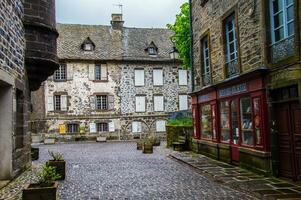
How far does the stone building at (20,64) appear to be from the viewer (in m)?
9.31

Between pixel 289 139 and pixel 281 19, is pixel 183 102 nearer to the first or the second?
pixel 281 19

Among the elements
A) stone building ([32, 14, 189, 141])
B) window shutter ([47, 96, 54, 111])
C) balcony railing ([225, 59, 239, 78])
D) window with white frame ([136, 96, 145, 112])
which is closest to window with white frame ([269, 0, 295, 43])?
balcony railing ([225, 59, 239, 78])

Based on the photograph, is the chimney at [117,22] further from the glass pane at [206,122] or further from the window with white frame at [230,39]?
the window with white frame at [230,39]

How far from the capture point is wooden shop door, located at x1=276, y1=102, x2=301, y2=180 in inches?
344

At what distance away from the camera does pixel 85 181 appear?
976 centimetres

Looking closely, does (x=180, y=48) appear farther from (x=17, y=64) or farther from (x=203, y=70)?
(x=17, y=64)

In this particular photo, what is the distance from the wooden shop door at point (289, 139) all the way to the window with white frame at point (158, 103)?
968 inches

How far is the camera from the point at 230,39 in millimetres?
12781

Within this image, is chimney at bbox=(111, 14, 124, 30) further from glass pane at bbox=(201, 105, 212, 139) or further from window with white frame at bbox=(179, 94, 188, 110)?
glass pane at bbox=(201, 105, 212, 139)

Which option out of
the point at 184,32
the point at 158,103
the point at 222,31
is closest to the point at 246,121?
the point at 222,31

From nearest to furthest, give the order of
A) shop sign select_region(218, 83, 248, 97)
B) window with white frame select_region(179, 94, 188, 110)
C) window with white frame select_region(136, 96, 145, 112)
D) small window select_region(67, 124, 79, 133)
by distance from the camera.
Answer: shop sign select_region(218, 83, 248, 97)
small window select_region(67, 124, 79, 133)
window with white frame select_region(136, 96, 145, 112)
window with white frame select_region(179, 94, 188, 110)

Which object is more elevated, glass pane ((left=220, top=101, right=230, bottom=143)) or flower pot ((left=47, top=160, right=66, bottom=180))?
glass pane ((left=220, top=101, right=230, bottom=143))

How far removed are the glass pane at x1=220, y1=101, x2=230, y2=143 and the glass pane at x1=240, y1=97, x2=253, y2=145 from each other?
118 cm

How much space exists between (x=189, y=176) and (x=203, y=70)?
21.1 ft
